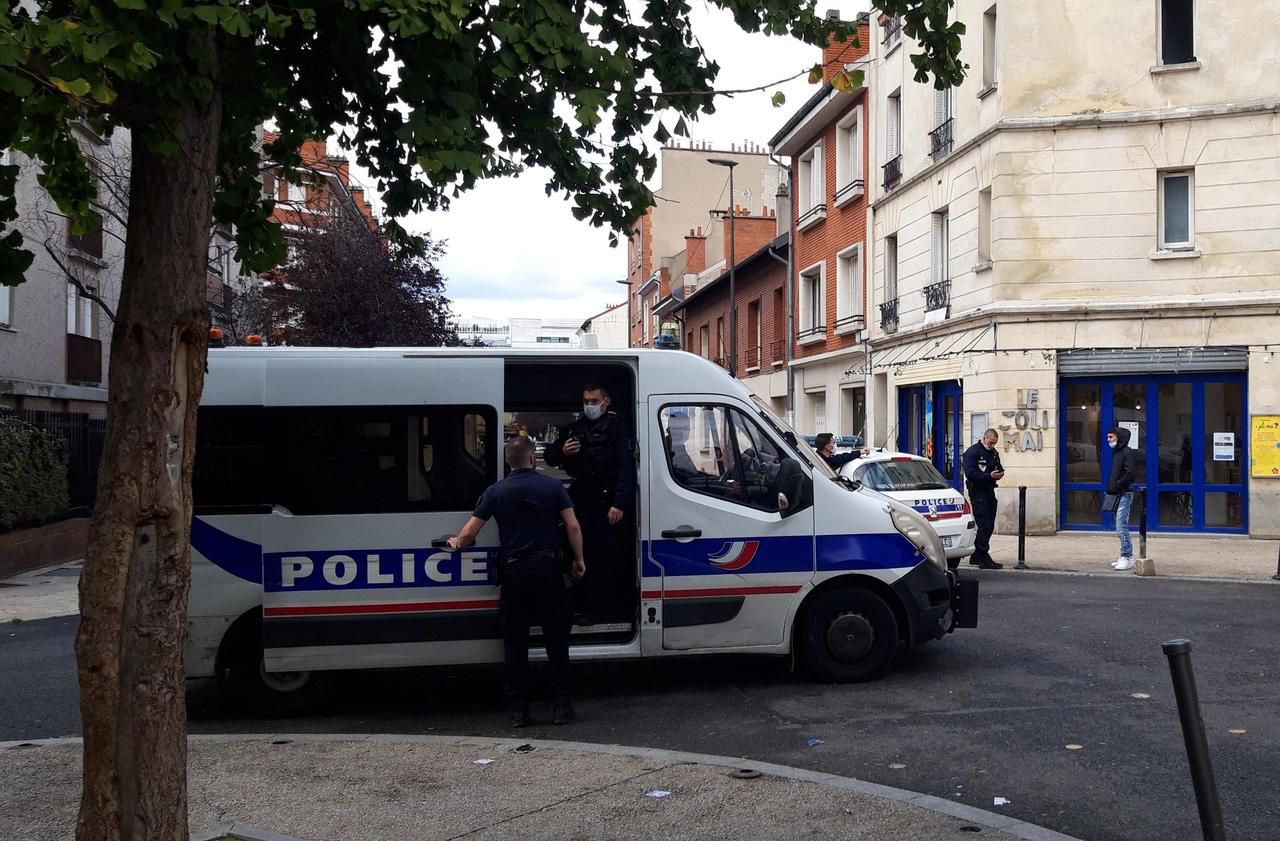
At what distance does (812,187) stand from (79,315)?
59.4ft

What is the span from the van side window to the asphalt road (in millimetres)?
1340

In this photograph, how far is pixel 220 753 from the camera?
6270 mm

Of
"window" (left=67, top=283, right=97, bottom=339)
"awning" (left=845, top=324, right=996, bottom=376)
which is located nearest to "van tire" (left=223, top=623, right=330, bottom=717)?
"awning" (left=845, top=324, right=996, bottom=376)

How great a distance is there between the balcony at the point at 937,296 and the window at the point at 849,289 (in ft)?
13.9

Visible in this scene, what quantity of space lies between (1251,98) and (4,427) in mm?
18894

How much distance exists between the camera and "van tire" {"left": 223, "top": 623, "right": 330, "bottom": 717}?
7402 millimetres

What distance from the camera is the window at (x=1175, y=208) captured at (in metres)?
18.7

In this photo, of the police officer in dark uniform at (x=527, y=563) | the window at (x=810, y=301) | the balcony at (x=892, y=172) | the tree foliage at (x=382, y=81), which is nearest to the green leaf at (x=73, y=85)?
the tree foliage at (x=382, y=81)

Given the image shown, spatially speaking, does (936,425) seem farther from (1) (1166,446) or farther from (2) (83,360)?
(2) (83,360)

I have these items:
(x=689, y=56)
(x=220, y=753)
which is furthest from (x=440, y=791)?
(x=689, y=56)

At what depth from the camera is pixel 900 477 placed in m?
13.6

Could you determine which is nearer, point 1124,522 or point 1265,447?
point 1124,522

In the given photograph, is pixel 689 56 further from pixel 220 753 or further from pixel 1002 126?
pixel 1002 126

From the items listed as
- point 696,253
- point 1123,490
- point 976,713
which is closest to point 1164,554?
point 1123,490
